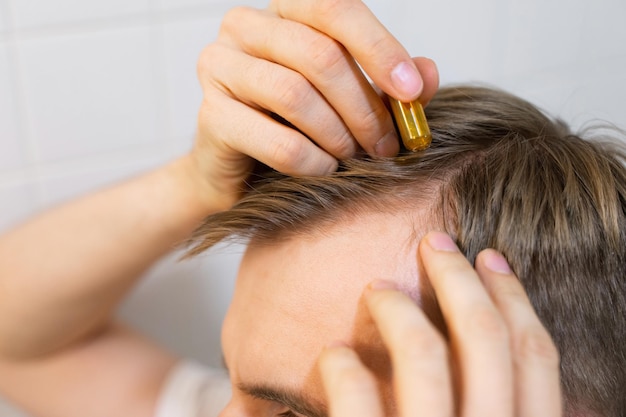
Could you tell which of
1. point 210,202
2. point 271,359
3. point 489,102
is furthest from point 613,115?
point 271,359

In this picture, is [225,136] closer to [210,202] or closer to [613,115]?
[210,202]

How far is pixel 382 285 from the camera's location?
1.78ft

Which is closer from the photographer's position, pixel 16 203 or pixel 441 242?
pixel 441 242

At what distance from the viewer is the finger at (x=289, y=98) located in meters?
0.56

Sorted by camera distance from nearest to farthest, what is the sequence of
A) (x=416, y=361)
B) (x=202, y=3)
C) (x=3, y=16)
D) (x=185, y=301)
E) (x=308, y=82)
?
(x=416, y=361)
(x=308, y=82)
(x=3, y=16)
(x=202, y=3)
(x=185, y=301)

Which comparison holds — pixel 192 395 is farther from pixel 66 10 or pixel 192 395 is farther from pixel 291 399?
pixel 66 10

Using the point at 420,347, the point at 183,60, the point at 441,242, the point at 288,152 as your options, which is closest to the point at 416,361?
the point at 420,347

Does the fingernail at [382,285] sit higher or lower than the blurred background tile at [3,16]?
lower

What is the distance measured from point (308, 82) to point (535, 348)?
0.29 meters

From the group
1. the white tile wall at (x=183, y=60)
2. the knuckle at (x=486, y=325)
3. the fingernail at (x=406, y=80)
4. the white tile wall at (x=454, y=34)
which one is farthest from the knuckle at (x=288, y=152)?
the white tile wall at (x=454, y=34)

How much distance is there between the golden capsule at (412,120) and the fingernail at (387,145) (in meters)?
0.03

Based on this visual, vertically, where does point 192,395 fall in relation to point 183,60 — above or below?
below

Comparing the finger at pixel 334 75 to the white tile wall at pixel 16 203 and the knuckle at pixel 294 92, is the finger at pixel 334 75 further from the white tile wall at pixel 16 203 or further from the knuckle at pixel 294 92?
the white tile wall at pixel 16 203

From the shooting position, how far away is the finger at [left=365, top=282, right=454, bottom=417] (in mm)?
456
